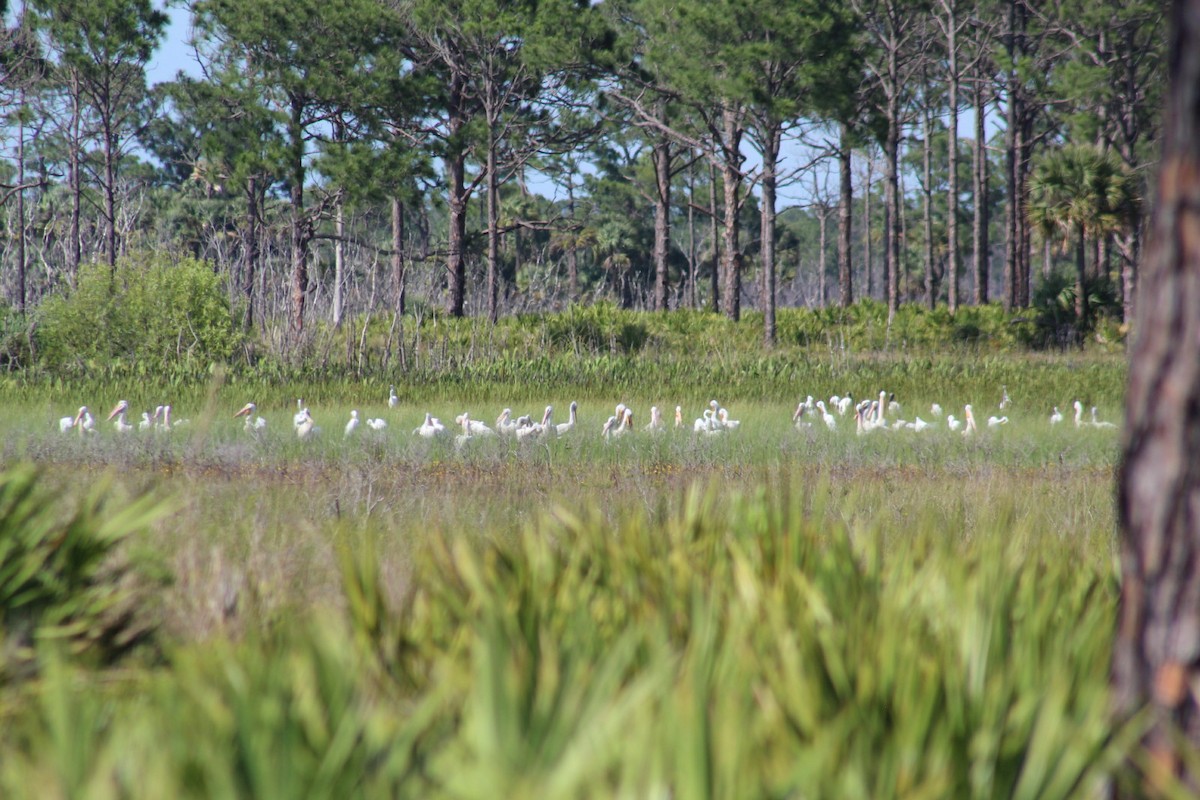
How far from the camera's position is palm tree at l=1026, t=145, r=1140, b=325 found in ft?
94.0

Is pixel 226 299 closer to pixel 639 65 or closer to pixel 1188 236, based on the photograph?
pixel 639 65

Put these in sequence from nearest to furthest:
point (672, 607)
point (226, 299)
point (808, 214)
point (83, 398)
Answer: point (672, 607) → point (83, 398) → point (226, 299) → point (808, 214)

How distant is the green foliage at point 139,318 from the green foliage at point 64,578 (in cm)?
1925

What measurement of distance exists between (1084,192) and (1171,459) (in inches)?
1158

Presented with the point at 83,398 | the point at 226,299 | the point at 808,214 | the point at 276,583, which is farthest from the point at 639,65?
the point at 808,214

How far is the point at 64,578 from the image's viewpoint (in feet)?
10.6

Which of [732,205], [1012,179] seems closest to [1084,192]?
[1012,179]

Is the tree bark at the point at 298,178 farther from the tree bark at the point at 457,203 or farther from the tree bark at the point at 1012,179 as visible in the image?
the tree bark at the point at 1012,179

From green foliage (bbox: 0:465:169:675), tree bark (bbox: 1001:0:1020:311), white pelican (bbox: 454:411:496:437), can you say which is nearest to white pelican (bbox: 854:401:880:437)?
white pelican (bbox: 454:411:496:437)

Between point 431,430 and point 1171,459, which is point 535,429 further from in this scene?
point 1171,459

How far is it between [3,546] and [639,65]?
3122 cm

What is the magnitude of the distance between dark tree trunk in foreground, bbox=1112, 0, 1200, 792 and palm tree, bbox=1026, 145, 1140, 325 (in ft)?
95.2

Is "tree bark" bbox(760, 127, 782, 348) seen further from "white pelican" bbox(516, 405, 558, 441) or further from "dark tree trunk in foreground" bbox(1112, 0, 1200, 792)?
"dark tree trunk in foreground" bbox(1112, 0, 1200, 792)

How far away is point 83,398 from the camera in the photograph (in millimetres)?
15969
